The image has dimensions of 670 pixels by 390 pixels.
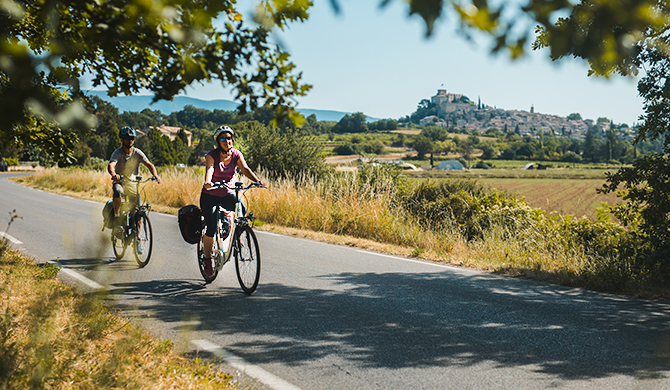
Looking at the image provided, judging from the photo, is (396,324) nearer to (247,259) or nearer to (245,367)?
(245,367)

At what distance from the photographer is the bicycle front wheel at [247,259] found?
5.77 metres

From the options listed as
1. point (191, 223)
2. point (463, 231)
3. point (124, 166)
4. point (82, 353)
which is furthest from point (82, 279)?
point (463, 231)

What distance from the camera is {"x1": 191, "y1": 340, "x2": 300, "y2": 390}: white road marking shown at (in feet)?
11.1

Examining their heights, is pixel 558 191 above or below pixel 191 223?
below

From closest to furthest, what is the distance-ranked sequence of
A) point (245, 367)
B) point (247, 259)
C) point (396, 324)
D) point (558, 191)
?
1. point (245, 367)
2. point (396, 324)
3. point (247, 259)
4. point (558, 191)

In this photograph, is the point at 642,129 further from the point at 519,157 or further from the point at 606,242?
the point at 519,157

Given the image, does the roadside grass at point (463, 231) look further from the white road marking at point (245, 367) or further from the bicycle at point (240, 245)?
the white road marking at point (245, 367)

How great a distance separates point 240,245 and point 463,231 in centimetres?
716

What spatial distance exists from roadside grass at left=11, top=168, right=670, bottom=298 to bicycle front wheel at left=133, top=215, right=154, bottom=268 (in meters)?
3.93

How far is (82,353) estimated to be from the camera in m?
3.46

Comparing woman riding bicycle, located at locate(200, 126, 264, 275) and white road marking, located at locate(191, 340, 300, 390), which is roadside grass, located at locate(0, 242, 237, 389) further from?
woman riding bicycle, located at locate(200, 126, 264, 275)

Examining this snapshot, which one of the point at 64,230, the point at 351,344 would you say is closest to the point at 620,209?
the point at 351,344

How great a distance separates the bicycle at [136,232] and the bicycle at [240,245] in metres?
1.77

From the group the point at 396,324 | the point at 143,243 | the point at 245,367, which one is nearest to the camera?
the point at 245,367
